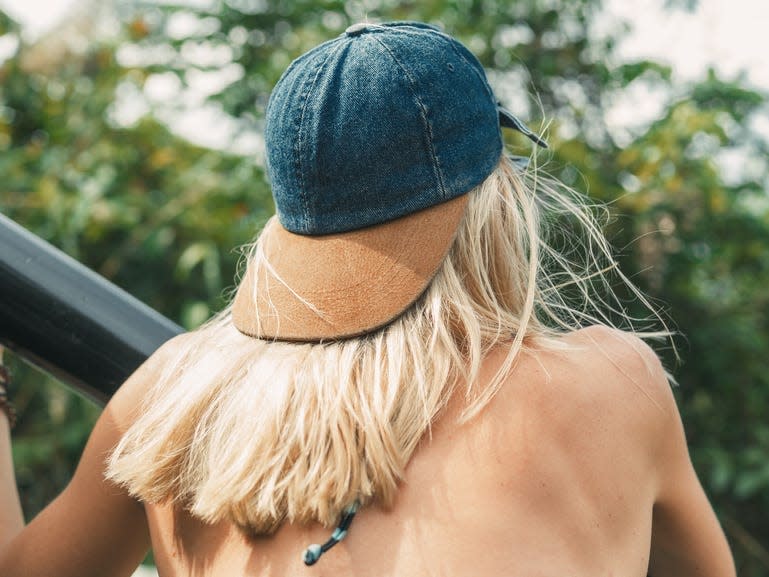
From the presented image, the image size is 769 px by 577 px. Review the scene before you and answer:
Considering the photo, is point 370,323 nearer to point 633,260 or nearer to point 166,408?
point 166,408

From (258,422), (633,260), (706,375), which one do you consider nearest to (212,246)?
(633,260)

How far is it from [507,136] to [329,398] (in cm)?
245

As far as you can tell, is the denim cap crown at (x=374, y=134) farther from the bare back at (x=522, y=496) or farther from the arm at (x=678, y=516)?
the arm at (x=678, y=516)

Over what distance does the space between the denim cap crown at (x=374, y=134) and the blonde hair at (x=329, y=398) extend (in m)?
0.09

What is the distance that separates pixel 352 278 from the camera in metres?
1.25

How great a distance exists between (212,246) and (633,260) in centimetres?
173

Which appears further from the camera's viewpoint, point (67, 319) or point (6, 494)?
point (6, 494)

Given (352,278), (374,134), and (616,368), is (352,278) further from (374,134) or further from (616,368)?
(616,368)

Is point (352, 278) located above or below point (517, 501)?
above

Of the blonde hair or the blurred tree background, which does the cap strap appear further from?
the blurred tree background

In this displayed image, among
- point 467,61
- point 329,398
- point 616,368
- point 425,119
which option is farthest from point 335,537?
point 467,61

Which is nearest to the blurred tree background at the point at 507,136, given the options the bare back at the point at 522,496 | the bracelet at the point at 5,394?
the bracelet at the point at 5,394

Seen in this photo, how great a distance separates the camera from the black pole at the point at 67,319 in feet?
4.34

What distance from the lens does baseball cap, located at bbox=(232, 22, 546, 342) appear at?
1242mm
